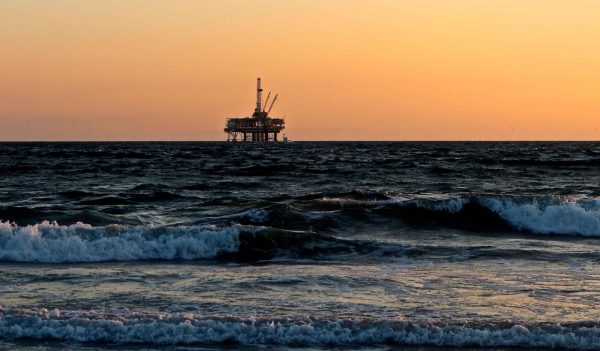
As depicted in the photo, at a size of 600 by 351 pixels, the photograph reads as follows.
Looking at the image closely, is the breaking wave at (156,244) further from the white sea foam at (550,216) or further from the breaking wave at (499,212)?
the white sea foam at (550,216)

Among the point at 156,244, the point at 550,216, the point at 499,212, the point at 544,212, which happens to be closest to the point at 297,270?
the point at 156,244

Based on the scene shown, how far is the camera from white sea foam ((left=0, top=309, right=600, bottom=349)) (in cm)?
850

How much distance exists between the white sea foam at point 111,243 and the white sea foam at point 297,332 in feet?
19.4

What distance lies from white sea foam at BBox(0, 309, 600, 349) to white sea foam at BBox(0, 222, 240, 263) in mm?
5908

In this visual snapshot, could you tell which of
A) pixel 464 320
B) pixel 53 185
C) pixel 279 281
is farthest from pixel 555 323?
pixel 53 185

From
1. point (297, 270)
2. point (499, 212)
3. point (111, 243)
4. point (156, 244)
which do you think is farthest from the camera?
point (499, 212)

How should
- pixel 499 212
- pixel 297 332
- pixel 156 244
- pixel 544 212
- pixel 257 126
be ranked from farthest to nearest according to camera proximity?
pixel 257 126, pixel 499 212, pixel 544 212, pixel 156 244, pixel 297 332

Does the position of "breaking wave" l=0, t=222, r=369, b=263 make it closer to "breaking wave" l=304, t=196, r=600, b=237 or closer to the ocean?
the ocean

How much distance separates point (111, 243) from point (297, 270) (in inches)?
163

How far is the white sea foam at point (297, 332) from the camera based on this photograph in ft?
27.9

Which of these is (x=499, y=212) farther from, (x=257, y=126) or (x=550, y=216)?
(x=257, y=126)

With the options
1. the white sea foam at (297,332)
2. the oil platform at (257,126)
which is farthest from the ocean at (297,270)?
the oil platform at (257,126)

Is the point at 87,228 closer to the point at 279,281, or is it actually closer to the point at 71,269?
the point at 71,269

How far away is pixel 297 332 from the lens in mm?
8648
